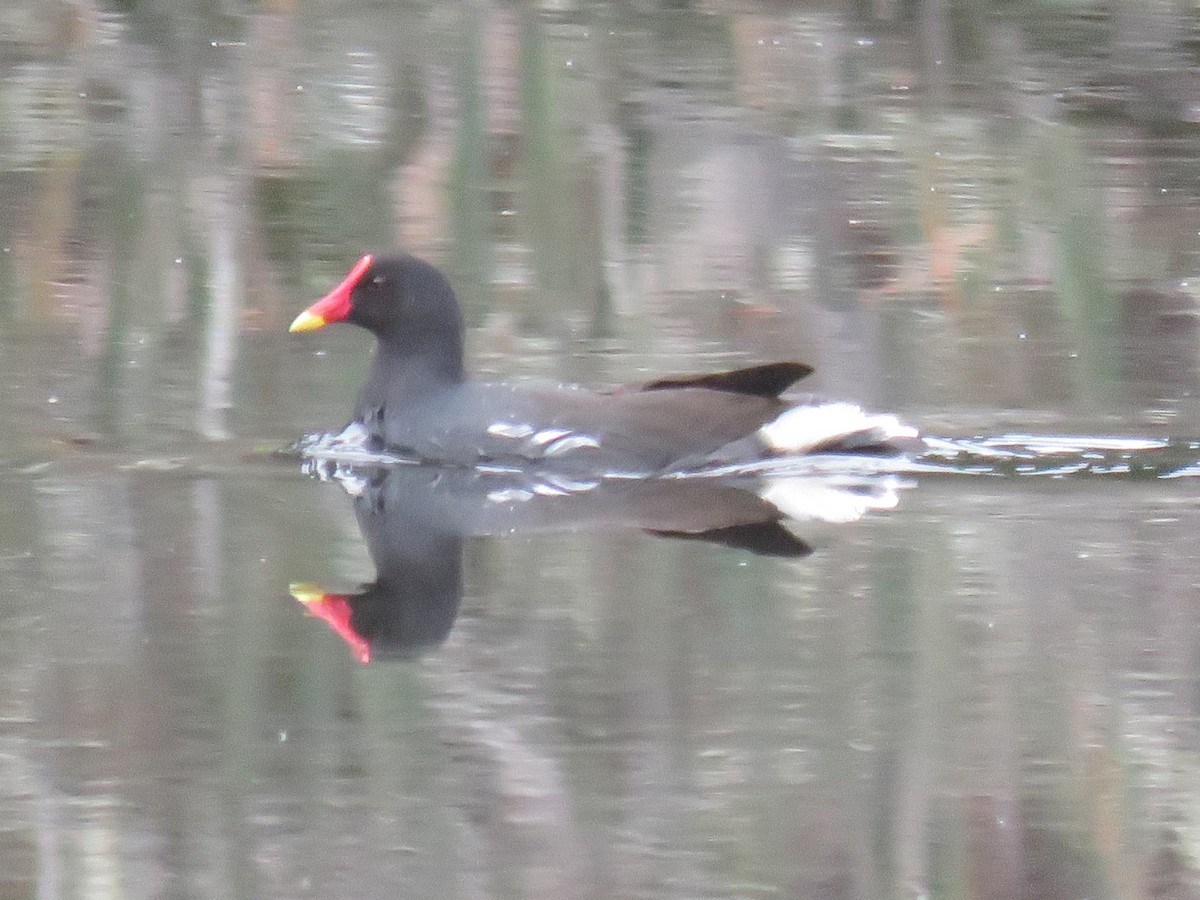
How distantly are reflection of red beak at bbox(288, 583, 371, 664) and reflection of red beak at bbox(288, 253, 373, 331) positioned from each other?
6.60ft

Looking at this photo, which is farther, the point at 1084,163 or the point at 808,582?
the point at 1084,163

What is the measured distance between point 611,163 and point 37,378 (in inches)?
150

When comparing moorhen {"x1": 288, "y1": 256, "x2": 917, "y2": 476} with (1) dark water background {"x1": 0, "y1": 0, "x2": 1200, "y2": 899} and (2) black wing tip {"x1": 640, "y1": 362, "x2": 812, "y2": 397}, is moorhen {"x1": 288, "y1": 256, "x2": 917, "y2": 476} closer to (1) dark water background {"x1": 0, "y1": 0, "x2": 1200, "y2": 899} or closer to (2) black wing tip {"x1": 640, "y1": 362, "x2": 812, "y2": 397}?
(2) black wing tip {"x1": 640, "y1": 362, "x2": 812, "y2": 397}

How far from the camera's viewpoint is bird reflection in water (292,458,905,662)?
18.2ft

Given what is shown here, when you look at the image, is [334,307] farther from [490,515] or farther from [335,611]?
[335,611]

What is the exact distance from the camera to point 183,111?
12.3m

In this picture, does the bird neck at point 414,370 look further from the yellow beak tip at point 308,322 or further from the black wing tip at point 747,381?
the black wing tip at point 747,381

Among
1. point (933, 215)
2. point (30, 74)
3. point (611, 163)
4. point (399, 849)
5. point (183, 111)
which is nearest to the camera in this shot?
point (399, 849)

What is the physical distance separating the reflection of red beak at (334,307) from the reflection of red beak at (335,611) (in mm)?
2013

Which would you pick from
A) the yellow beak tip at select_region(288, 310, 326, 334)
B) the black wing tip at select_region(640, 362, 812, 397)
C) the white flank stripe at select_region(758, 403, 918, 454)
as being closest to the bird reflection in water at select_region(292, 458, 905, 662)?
the white flank stripe at select_region(758, 403, 918, 454)

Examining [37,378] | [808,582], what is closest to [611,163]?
[37,378]

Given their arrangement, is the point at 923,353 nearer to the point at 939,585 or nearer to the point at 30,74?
the point at 939,585

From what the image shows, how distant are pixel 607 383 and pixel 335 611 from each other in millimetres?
2509

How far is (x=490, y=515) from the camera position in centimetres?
664
